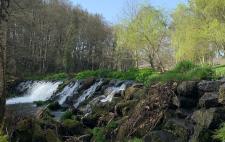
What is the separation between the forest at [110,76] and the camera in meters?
10.9

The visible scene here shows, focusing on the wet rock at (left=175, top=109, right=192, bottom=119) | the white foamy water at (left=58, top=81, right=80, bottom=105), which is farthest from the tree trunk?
the white foamy water at (left=58, top=81, right=80, bottom=105)

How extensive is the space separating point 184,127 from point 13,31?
53.8 meters

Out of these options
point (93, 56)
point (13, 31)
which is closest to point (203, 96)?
point (13, 31)

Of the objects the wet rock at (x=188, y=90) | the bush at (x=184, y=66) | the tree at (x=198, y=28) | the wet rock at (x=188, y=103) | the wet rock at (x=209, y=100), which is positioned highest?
the tree at (x=198, y=28)

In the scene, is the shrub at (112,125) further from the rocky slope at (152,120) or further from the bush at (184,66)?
the bush at (184,66)

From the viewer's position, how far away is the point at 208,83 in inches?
493

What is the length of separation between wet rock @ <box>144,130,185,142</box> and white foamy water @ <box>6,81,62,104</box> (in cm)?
2358

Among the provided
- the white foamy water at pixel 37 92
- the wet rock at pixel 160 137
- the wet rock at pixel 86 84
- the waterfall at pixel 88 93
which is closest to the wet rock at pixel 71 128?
the wet rock at pixel 160 137

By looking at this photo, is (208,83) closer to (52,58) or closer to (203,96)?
(203,96)

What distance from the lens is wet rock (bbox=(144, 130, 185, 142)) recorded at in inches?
411

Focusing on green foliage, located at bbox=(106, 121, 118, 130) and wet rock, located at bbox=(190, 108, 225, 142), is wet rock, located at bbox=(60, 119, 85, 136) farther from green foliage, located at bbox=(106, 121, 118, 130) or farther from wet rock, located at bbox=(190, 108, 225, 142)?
wet rock, located at bbox=(190, 108, 225, 142)

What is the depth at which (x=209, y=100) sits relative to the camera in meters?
11.2

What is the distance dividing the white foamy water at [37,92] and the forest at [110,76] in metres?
0.14

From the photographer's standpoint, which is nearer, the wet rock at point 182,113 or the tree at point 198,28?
the wet rock at point 182,113
